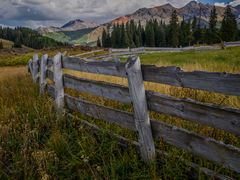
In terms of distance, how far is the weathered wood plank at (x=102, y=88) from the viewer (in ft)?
14.7

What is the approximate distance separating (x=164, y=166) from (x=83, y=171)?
3.50ft

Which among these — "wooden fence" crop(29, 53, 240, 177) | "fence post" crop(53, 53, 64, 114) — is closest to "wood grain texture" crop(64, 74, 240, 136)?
"wooden fence" crop(29, 53, 240, 177)

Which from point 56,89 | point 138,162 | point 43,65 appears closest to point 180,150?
point 138,162

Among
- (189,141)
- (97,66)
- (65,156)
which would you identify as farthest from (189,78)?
(65,156)

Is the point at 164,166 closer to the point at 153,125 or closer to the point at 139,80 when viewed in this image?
the point at 153,125

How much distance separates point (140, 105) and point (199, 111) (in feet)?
2.94

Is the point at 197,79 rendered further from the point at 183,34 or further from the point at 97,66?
the point at 183,34

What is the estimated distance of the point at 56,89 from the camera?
6879 mm

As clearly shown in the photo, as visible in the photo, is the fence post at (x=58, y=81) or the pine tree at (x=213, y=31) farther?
the pine tree at (x=213, y=31)

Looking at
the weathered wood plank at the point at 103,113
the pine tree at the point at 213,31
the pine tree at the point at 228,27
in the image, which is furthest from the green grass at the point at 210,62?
the pine tree at the point at 213,31

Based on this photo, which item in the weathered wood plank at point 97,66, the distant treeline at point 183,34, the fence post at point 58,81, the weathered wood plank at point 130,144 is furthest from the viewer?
the distant treeline at point 183,34

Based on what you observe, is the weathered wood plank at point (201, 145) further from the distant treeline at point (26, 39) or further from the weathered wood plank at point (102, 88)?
the distant treeline at point (26, 39)

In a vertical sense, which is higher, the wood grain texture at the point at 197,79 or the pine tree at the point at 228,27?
the pine tree at the point at 228,27

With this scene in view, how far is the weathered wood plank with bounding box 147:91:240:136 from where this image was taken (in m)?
3.00
